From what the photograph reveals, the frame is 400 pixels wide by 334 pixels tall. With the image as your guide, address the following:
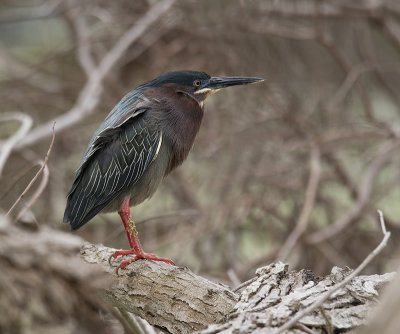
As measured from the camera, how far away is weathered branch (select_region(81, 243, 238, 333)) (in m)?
2.10

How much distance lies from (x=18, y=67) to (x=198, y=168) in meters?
2.20

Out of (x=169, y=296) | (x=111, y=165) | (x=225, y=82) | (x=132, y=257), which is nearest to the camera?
(x=169, y=296)

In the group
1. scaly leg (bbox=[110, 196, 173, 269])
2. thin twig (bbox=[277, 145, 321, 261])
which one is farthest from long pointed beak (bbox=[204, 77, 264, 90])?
thin twig (bbox=[277, 145, 321, 261])

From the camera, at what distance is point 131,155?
2.98 metres

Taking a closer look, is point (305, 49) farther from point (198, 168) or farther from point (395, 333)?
point (395, 333)

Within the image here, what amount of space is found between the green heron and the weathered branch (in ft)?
1.48

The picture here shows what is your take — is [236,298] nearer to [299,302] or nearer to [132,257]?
[299,302]

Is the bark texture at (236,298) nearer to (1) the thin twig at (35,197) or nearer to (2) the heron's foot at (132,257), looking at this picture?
(2) the heron's foot at (132,257)

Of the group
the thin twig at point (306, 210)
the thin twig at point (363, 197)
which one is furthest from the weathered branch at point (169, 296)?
the thin twig at point (363, 197)

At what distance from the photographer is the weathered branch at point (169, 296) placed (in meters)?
2.10

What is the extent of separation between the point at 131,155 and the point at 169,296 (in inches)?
39.5

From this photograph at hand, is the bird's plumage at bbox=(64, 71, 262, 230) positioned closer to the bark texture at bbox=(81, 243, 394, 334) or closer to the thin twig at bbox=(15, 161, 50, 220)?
the bark texture at bbox=(81, 243, 394, 334)

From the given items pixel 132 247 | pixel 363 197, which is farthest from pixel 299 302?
pixel 363 197

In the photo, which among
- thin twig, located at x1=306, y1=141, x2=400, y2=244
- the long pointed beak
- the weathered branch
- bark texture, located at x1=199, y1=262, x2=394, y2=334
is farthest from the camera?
thin twig, located at x1=306, y1=141, x2=400, y2=244
